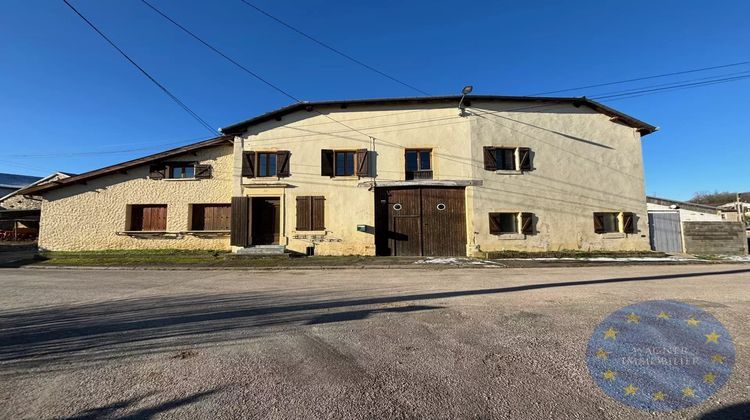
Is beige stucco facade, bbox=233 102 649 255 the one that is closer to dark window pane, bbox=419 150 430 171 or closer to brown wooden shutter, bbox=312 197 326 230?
brown wooden shutter, bbox=312 197 326 230

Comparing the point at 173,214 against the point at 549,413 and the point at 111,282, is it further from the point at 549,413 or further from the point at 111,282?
the point at 549,413

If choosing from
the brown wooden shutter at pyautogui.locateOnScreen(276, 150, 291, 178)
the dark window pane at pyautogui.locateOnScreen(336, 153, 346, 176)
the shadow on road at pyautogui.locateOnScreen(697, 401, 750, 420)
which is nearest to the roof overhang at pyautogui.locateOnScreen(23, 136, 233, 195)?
the brown wooden shutter at pyautogui.locateOnScreen(276, 150, 291, 178)

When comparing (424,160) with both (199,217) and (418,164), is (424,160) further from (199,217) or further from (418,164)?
(199,217)

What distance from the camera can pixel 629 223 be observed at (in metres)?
17.1

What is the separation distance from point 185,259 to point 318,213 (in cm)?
627

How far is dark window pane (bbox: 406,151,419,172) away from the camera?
17344 millimetres

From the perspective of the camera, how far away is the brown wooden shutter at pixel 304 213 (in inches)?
659

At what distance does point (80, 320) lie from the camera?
5.14m

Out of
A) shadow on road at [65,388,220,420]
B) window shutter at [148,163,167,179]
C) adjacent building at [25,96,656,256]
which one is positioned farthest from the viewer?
window shutter at [148,163,167,179]

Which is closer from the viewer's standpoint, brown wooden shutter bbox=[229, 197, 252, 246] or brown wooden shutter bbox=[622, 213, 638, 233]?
brown wooden shutter bbox=[229, 197, 252, 246]

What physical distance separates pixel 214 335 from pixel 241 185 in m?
14.0

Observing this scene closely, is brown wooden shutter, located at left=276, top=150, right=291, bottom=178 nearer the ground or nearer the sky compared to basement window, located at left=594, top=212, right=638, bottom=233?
nearer the sky

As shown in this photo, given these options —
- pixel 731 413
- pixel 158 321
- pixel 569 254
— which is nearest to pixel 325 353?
pixel 158 321

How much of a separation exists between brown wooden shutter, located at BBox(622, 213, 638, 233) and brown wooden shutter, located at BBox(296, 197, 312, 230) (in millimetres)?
16202
